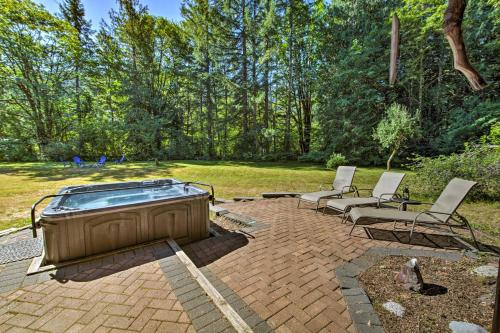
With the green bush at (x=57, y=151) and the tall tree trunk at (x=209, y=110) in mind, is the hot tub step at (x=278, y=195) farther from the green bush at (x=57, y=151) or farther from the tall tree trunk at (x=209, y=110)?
the green bush at (x=57, y=151)

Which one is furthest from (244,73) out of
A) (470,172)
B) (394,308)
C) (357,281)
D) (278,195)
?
(394,308)

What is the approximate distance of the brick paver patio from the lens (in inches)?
69.3

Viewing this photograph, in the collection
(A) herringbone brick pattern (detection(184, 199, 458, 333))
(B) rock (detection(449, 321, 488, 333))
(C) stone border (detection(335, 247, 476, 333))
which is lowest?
(A) herringbone brick pattern (detection(184, 199, 458, 333))

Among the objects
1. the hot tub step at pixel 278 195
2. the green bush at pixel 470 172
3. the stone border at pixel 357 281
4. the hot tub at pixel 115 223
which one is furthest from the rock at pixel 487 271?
the green bush at pixel 470 172

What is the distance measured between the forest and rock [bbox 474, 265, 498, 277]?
12569mm

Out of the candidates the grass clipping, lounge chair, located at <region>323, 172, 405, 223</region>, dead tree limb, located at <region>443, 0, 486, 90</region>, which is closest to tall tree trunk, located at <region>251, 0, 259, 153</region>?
lounge chair, located at <region>323, 172, 405, 223</region>

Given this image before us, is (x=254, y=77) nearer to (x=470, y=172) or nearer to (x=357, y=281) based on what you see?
(x=470, y=172)

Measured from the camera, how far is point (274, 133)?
618 inches

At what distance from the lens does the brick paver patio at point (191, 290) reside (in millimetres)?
1760

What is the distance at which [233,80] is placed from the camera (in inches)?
664

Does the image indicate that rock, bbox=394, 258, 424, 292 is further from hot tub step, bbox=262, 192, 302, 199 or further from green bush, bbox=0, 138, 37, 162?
green bush, bbox=0, 138, 37, 162

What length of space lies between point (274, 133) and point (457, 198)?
12828 mm

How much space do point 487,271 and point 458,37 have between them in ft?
7.85

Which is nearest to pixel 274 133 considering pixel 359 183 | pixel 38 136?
pixel 359 183
